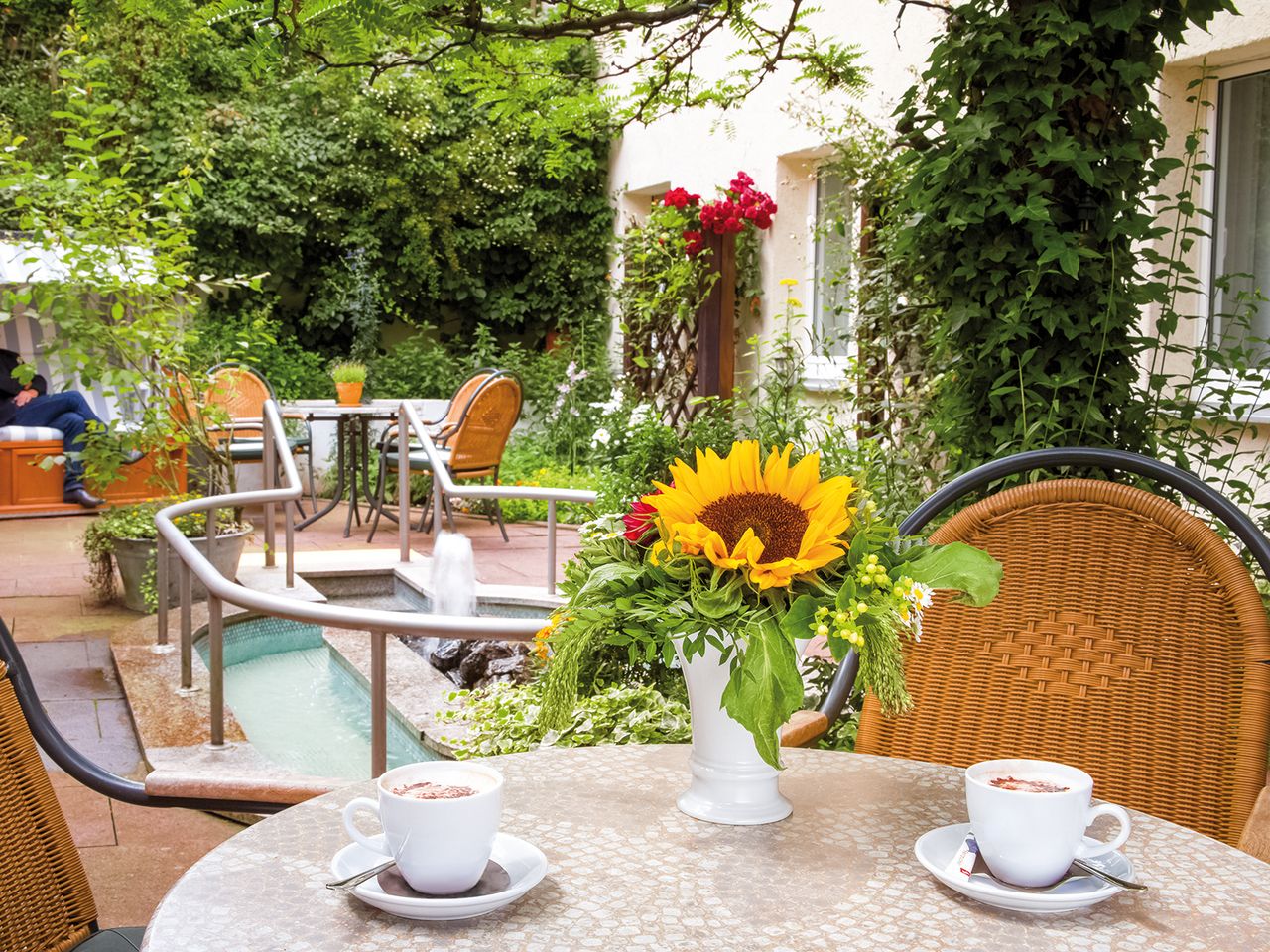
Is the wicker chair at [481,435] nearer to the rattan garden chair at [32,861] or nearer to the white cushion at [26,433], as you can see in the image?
the white cushion at [26,433]

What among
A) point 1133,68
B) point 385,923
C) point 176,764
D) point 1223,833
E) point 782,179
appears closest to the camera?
point 385,923

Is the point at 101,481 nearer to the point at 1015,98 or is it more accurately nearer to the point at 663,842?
the point at 1015,98

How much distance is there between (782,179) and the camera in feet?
26.7

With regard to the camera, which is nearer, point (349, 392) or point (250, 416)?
point (250, 416)

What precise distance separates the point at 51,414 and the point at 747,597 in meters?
9.16

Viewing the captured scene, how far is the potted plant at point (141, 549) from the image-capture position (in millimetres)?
5250

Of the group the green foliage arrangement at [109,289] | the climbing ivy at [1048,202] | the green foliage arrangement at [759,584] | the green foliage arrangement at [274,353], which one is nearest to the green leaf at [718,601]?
the green foliage arrangement at [759,584]

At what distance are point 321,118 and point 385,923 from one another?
1126 cm

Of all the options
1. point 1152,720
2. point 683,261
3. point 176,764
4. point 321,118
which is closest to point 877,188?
point 683,261

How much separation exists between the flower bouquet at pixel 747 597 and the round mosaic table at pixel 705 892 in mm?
76

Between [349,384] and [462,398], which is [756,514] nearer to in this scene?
[462,398]

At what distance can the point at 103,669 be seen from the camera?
459 centimetres

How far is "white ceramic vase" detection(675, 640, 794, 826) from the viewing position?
114 centimetres

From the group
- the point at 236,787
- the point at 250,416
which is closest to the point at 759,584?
the point at 236,787
